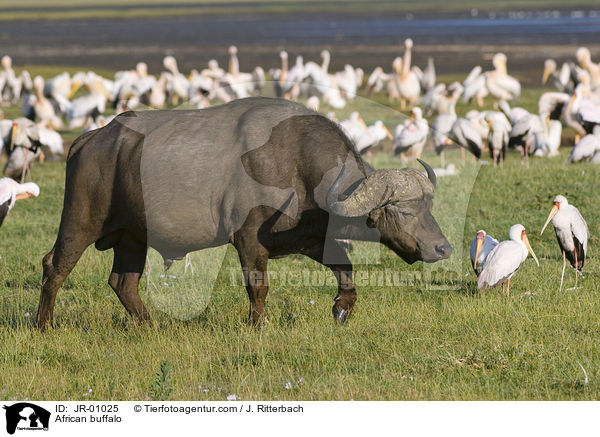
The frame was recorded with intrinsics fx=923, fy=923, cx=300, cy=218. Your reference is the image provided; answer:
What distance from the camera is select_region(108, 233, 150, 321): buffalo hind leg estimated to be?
7.28m

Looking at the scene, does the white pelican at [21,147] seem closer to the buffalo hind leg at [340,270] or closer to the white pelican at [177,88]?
the buffalo hind leg at [340,270]

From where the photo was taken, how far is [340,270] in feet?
22.6

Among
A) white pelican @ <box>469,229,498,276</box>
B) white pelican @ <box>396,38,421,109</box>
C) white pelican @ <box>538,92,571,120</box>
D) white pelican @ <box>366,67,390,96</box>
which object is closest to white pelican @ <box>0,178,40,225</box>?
white pelican @ <box>469,229,498,276</box>

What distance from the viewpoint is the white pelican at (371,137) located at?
1499 centimetres

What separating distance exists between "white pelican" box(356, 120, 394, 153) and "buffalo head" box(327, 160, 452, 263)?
805 centimetres

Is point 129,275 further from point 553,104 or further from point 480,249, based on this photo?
point 553,104

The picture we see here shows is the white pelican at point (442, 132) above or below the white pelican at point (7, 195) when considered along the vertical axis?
below

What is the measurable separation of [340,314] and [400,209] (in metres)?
1.07

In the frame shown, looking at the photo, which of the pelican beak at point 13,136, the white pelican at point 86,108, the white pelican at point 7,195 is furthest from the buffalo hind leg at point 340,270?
the white pelican at point 86,108

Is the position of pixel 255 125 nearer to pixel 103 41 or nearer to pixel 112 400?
pixel 112 400

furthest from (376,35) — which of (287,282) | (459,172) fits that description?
(287,282)

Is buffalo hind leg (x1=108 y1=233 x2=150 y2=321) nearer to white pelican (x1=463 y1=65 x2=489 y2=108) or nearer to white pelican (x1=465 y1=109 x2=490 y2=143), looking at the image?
white pelican (x1=465 y1=109 x2=490 y2=143)
